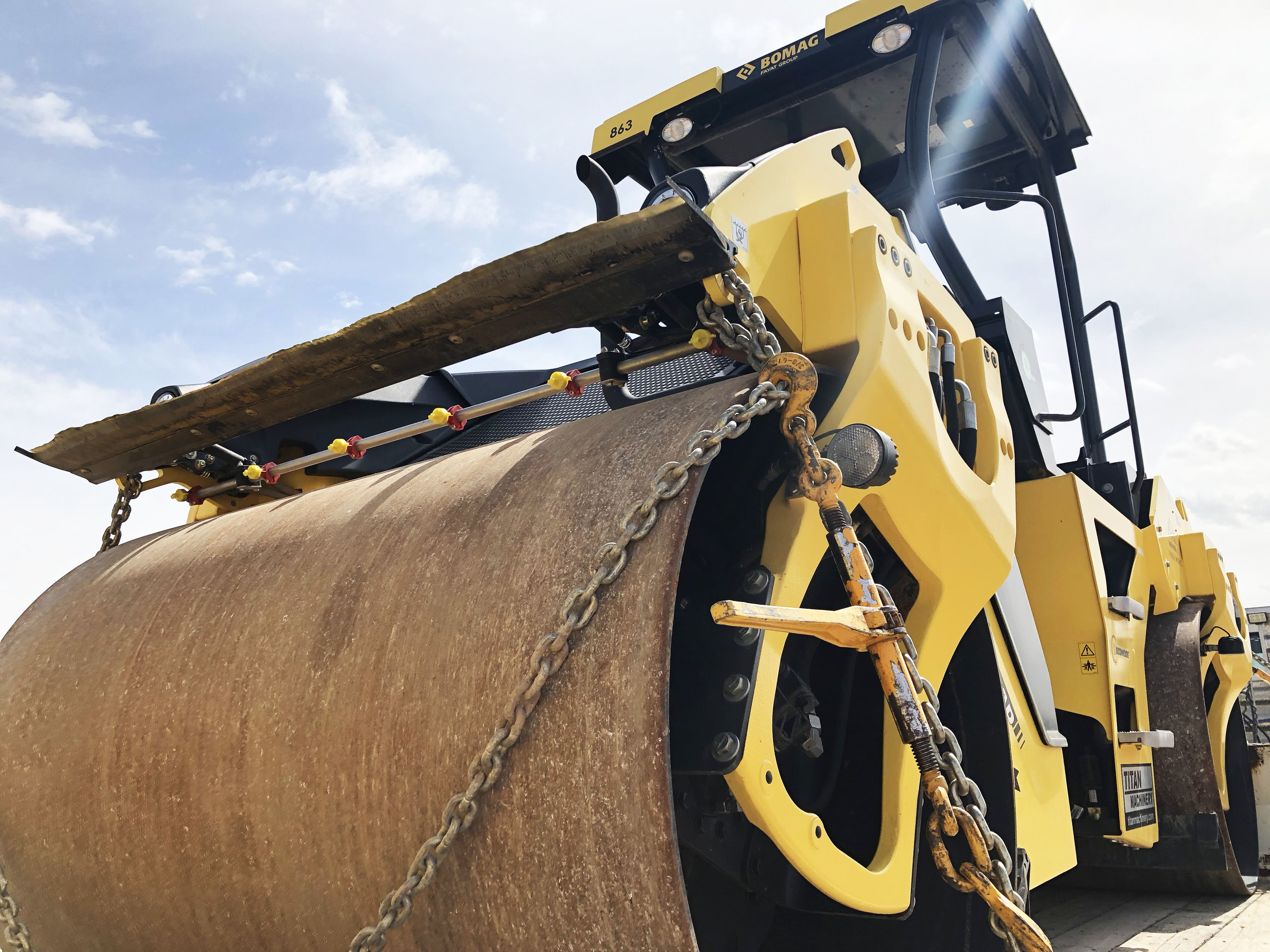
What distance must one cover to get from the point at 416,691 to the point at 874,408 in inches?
37.9

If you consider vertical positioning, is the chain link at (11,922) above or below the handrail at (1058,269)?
below

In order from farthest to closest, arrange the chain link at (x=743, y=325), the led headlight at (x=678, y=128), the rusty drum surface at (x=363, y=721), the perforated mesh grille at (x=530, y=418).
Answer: the led headlight at (x=678, y=128)
the perforated mesh grille at (x=530, y=418)
the chain link at (x=743, y=325)
the rusty drum surface at (x=363, y=721)

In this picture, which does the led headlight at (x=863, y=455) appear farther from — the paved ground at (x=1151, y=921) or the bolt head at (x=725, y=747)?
the paved ground at (x=1151, y=921)

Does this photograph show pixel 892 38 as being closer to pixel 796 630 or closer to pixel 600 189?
pixel 600 189

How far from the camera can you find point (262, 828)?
1.65 meters

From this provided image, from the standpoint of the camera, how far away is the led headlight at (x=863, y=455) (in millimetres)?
1587

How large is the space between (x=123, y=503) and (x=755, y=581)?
5.94 ft

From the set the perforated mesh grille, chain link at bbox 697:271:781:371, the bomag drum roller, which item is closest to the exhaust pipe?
the bomag drum roller

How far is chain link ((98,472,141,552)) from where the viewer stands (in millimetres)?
2611

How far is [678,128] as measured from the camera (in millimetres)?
3418

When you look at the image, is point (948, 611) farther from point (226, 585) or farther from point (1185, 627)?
point (1185, 627)

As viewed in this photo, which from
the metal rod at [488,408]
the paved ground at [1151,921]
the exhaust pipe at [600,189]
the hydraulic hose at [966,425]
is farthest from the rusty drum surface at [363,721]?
the paved ground at [1151,921]

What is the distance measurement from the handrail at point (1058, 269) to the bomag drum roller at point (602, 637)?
646 mm

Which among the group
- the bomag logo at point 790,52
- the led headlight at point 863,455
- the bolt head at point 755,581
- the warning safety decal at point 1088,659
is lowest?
the warning safety decal at point 1088,659
